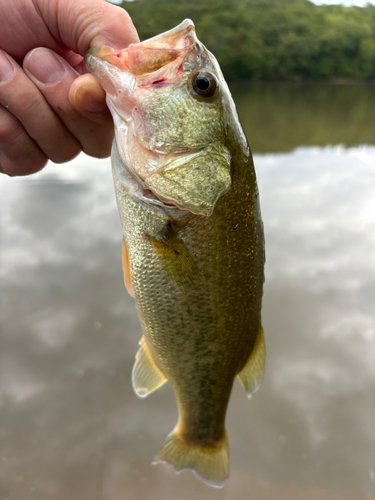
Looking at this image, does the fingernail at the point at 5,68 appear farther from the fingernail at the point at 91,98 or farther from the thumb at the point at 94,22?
the fingernail at the point at 91,98

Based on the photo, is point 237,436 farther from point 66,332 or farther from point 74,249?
point 74,249

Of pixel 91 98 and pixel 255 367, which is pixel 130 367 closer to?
pixel 255 367

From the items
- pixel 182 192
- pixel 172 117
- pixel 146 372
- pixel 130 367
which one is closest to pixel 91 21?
pixel 172 117

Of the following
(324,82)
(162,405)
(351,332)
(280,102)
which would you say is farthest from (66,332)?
(324,82)

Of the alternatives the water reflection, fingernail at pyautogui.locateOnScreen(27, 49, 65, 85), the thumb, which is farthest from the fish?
the water reflection

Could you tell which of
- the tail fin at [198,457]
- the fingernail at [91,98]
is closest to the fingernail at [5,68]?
the fingernail at [91,98]

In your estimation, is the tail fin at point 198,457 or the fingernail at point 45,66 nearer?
the fingernail at point 45,66

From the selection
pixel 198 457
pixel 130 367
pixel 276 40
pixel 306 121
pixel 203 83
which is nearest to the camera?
pixel 203 83

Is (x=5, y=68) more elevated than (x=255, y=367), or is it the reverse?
(x=5, y=68)
